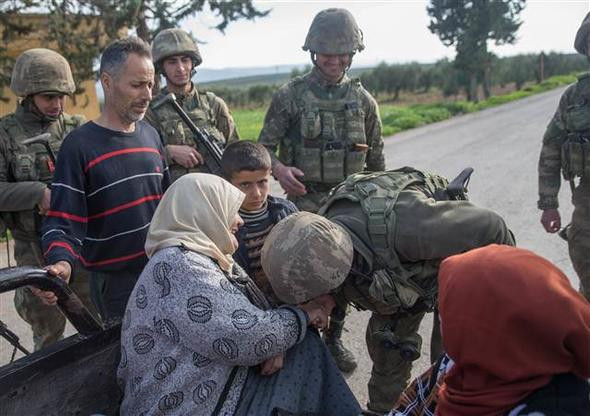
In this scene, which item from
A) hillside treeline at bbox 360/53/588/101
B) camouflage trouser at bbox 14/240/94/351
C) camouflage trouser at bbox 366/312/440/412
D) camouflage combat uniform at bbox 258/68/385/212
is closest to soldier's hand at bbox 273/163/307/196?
camouflage combat uniform at bbox 258/68/385/212

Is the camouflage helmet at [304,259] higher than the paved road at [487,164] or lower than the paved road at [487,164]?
higher

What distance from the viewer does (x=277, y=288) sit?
183 cm

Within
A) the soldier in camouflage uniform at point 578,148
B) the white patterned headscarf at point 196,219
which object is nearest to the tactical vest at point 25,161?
the white patterned headscarf at point 196,219

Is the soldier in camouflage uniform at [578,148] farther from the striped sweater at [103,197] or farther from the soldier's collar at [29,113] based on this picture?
the soldier's collar at [29,113]

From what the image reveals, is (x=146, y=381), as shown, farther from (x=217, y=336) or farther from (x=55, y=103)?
(x=55, y=103)

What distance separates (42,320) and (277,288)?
2.07m

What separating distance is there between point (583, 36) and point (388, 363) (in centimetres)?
229

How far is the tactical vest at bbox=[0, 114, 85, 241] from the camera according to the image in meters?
3.18

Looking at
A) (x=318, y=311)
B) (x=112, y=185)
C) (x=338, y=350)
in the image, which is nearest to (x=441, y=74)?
(x=338, y=350)

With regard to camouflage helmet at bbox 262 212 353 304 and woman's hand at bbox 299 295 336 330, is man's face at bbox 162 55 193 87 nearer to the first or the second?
camouflage helmet at bbox 262 212 353 304

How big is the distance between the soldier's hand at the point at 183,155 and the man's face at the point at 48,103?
699 millimetres

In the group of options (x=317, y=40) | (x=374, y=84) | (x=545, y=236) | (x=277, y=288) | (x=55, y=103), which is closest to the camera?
(x=277, y=288)

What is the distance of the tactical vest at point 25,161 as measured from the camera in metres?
3.18

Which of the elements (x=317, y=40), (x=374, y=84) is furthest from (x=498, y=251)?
(x=374, y=84)
